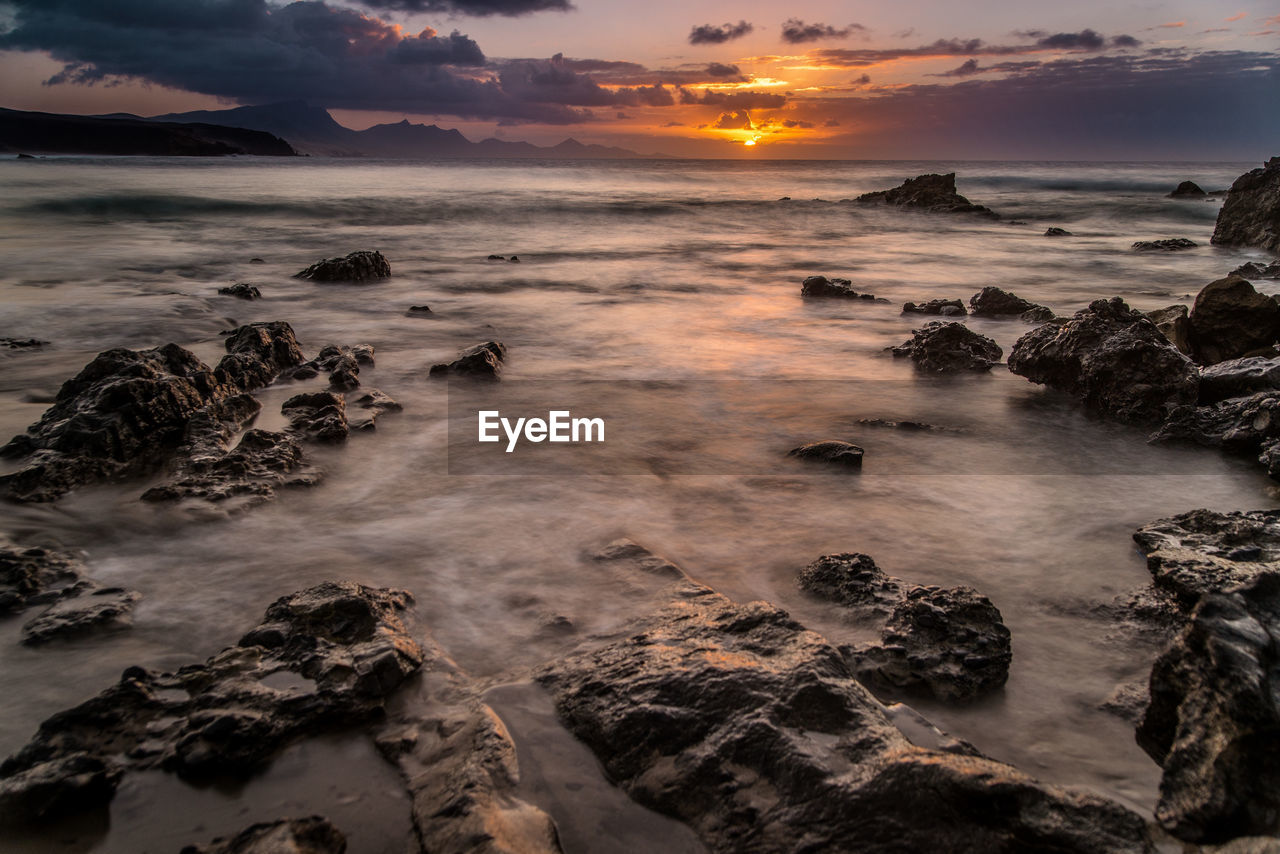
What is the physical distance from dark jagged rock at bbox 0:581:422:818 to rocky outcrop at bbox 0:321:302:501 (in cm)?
198

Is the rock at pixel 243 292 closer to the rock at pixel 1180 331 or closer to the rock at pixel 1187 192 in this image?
the rock at pixel 1180 331

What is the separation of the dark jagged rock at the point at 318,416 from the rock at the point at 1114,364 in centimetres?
535

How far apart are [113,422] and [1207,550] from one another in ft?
17.3

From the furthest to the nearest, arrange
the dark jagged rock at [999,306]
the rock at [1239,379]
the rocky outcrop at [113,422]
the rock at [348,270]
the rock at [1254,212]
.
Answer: the rock at [1254,212], the rock at [348,270], the dark jagged rock at [999,306], the rock at [1239,379], the rocky outcrop at [113,422]

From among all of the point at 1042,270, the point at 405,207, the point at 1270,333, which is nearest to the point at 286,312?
the point at 1270,333

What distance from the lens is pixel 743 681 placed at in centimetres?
216

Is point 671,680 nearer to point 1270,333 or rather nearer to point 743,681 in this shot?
point 743,681

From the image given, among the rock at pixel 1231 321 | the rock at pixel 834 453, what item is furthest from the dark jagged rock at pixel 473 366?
the rock at pixel 1231 321

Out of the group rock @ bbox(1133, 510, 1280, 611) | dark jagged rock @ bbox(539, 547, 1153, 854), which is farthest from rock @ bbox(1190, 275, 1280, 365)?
dark jagged rock @ bbox(539, 547, 1153, 854)

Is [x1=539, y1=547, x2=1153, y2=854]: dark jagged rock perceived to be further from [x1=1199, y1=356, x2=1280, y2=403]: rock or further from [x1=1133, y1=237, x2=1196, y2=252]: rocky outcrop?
[x1=1133, y1=237, x2=1196, y2=252]: rocky outcrop

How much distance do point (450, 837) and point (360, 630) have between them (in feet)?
3.42

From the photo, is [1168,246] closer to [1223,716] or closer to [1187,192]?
[1223,716]

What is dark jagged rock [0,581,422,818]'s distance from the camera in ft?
6.68

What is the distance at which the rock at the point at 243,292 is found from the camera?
952 cm
